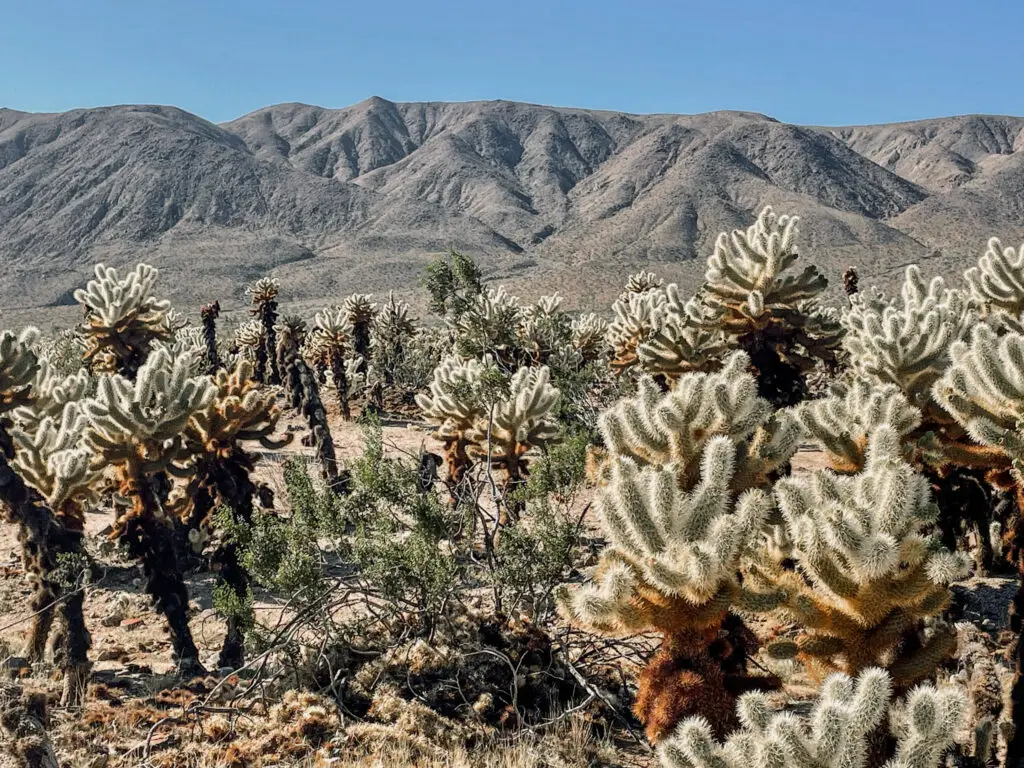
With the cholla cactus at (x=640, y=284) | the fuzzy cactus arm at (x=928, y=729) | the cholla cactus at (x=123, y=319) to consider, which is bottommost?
the fuzzy cactus arm at (x=928, y=729)

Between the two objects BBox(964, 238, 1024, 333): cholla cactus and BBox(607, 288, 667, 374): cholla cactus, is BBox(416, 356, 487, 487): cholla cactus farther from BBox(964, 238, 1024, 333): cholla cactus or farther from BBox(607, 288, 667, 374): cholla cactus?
BBox(964, 238, 1024, 333): cholla cactus

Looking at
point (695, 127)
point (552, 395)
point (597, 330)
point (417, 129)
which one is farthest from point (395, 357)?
point (417, 129)

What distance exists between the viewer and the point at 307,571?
600 cm

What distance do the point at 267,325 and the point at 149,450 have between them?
15.0m

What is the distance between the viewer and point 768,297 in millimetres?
8727

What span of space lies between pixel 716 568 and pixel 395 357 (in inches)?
826

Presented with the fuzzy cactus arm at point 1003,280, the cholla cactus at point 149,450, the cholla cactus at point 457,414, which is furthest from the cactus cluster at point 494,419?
the fuzzy cactus arm at point 1003,280

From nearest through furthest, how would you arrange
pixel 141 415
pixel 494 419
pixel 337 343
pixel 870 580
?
pixel 870 580 → pixel 141 415 → pixel 494 419 → pixel 337 343

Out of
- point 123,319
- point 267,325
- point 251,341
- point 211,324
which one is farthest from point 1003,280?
point 251,341

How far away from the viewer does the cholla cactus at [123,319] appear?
41.4ft

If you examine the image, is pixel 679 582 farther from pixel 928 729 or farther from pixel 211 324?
pixel 211 324

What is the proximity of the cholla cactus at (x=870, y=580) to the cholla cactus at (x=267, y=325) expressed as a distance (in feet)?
60.4

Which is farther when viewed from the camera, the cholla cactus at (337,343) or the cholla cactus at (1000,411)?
the cholla cactus at (337,343)

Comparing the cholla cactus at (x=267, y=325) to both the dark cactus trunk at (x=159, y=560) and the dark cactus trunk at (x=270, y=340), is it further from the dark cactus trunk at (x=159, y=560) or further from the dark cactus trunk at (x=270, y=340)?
the dark cactus trunk at (x=159, y=560)
